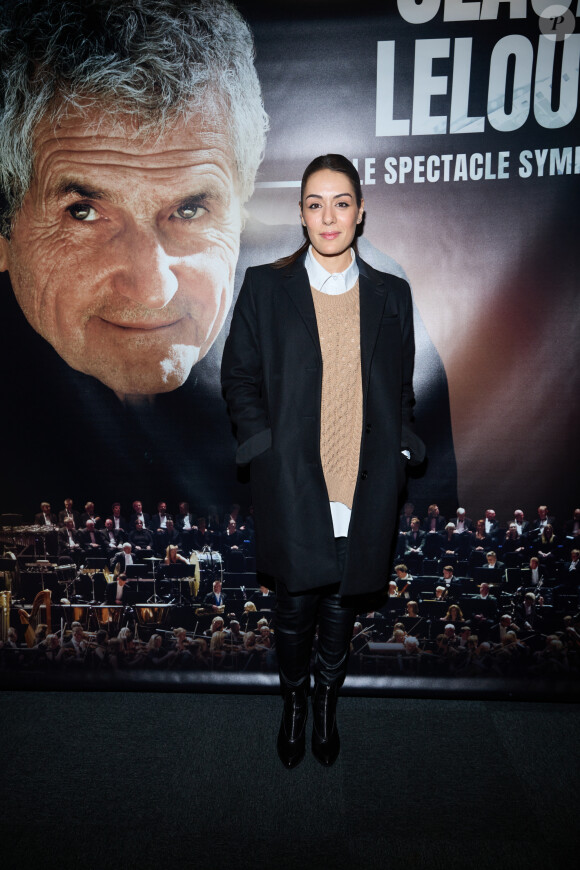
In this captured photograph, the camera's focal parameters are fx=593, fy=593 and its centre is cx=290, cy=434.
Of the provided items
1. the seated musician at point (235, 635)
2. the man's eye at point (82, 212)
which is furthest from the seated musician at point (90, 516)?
the man's eye at point (82, 212)

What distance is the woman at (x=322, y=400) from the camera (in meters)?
1.83

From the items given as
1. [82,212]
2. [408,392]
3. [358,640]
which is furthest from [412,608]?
[82,212]

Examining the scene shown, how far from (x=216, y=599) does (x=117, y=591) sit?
0.42m

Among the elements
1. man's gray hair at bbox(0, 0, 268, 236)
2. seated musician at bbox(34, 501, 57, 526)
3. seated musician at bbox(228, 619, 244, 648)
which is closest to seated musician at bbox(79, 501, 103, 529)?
seated musician at bbox(34, 501, 57, 526)

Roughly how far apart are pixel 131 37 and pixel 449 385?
176 centimetres

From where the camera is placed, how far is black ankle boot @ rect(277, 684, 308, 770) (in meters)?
2.04

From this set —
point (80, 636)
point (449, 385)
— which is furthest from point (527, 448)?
point (80, 636)

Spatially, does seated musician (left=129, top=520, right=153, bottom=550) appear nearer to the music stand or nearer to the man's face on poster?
the music stand

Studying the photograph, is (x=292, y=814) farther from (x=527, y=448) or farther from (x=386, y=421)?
(x=527, y=448)

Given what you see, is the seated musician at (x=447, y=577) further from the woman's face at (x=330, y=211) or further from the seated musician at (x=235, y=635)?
the woman's face at (x=330, y=211)

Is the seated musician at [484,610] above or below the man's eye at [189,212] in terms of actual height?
below

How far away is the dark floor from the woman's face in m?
1.74

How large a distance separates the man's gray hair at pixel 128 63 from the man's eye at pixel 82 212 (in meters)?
0.26

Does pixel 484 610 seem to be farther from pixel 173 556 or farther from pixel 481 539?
pixel 173 556
